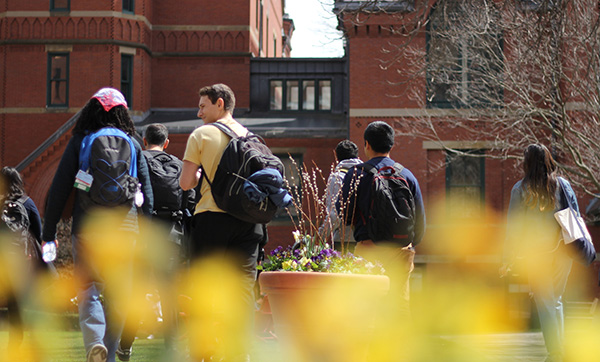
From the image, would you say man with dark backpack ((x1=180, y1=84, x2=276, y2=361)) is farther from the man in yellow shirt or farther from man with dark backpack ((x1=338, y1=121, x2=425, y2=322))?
man with dark backpack ((x1=338, y1=121, x2=425, y2=322))

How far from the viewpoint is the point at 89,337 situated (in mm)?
5566

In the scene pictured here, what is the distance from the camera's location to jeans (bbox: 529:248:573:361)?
285 inches

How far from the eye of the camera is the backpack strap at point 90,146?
587 centimetres

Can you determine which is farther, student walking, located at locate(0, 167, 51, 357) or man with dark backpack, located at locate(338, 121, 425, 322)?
student walking, located at locate(0, 167, 51, 357)

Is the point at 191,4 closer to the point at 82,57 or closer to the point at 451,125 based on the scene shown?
the point at 82,57

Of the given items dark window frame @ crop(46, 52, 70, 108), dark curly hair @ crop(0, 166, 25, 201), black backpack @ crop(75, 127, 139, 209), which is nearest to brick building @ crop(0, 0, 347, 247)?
dark window frame @ crop(46, 52, 70, 108)

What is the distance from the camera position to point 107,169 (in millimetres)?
5863

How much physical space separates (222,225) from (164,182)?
1908 millimetres

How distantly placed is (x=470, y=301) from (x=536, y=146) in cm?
1581

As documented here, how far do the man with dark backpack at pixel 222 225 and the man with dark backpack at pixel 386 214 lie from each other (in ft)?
3.12

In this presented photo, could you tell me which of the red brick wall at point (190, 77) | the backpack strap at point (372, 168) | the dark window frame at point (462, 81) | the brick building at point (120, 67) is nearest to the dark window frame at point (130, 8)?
the brick building at point (120, 67)

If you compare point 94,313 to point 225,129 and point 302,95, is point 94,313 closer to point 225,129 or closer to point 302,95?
point 225,129

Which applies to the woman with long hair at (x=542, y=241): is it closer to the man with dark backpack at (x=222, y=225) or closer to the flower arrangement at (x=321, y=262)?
the flower arrangement at (x=321, y=262)

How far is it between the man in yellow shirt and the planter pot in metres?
0.28
